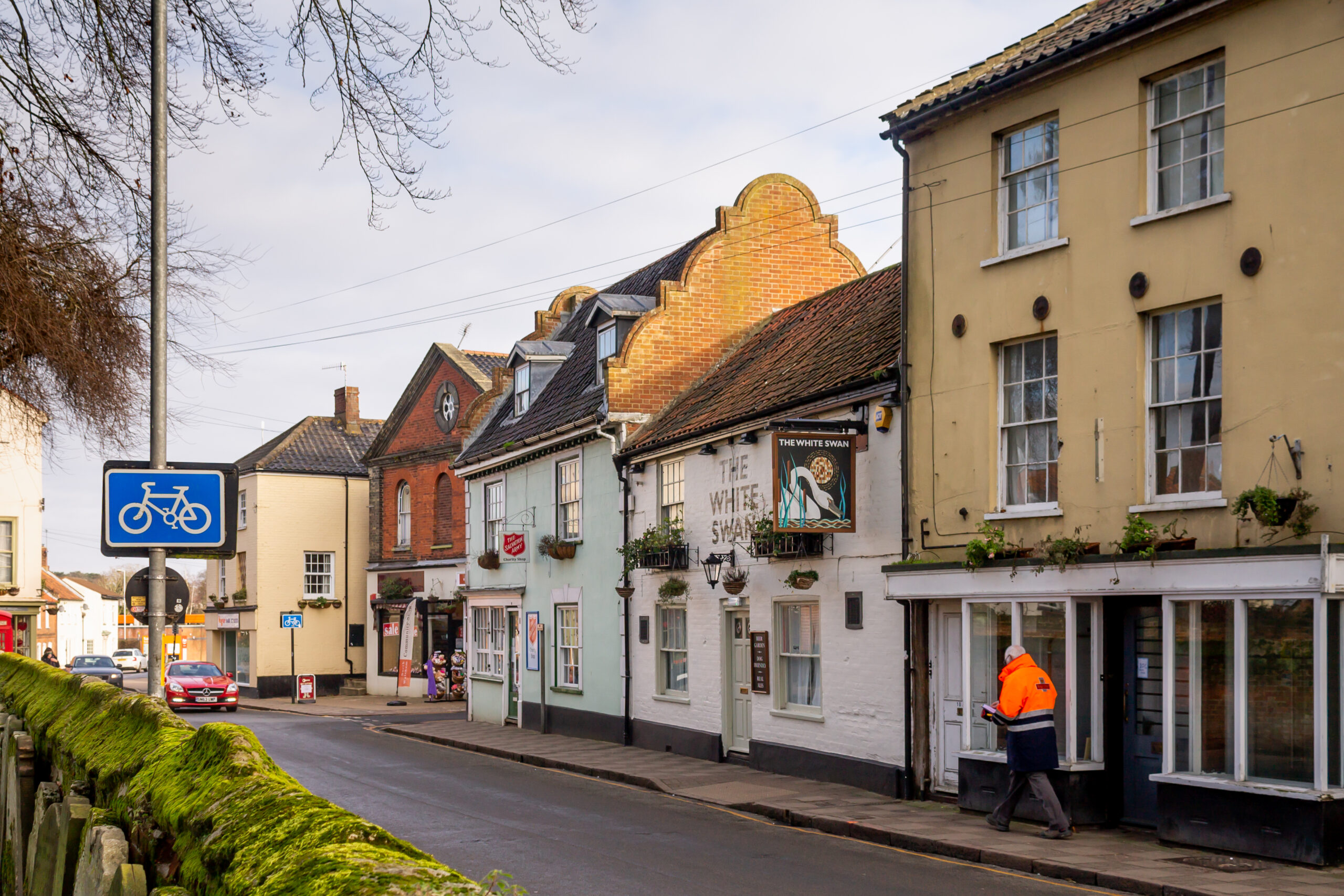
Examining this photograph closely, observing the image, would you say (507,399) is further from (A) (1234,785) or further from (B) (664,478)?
(A) (1234,785)

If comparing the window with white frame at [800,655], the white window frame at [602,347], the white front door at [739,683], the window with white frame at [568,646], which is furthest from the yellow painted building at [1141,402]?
the window with white frame at [568,646]

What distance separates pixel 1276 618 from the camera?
38.8ft

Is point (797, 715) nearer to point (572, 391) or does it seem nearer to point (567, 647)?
Answer: point (567, 647)

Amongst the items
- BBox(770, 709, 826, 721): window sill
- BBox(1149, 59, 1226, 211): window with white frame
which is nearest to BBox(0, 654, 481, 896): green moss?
BBox(1149, 59, 1226, 211): window with white frame

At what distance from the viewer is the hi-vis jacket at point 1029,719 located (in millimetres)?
13281

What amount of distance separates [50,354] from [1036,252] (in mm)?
10135

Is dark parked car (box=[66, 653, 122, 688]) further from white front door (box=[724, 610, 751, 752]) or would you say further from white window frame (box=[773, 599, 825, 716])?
white window frame (box=[773, 599, 825, 716])

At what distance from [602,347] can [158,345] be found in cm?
1795

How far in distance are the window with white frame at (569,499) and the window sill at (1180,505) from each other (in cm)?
1503

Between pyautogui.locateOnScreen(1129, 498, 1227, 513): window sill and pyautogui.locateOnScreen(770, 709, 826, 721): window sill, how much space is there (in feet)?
21.3

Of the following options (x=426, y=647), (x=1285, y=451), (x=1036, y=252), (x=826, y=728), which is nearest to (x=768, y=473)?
(x=826, y=728)

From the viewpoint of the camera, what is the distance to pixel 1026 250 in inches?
594

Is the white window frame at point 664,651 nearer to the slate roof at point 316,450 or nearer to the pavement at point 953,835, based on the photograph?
the pavement at point 953,835

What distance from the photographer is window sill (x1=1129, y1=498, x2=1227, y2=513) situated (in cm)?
1258
